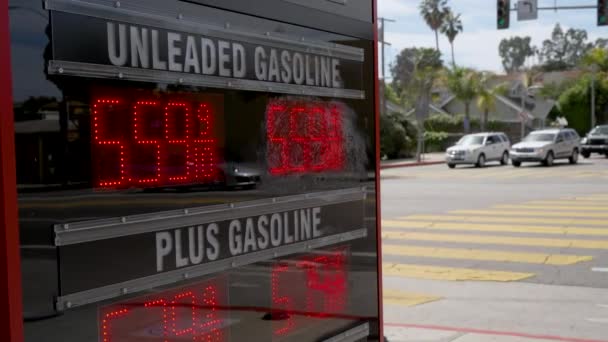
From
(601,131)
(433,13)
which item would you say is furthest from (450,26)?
(601,131)

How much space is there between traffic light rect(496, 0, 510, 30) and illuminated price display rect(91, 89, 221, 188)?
86.3ft

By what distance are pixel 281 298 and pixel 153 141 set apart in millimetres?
951

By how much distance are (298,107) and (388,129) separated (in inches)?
1626

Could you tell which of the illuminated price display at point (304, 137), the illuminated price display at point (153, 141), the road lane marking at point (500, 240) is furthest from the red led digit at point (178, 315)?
the road lane marking at point (500, 240)

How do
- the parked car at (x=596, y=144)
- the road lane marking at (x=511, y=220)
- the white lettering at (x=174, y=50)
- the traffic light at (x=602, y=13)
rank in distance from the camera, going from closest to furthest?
the white lettering at (x=174, y=50)
the road lane marking at (x=511, y=220)
the traffic light at (x=602, y=13)
the parked car at (x=596, y=144)

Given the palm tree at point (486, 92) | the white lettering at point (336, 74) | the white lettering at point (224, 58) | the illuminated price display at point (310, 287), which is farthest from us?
the palm tree at point (486, 92)

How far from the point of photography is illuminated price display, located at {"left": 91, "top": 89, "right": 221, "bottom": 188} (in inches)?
90.7

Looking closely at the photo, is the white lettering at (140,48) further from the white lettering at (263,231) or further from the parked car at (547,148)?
the parked car at (547,148)

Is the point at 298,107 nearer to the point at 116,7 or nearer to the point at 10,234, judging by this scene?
the point at 116,7

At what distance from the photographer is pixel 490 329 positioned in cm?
672

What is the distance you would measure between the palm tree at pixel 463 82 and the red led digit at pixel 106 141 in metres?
57.6

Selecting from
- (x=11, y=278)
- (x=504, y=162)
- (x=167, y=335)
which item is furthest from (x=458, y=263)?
(x=504, y=162)

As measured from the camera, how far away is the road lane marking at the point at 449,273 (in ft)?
30.0

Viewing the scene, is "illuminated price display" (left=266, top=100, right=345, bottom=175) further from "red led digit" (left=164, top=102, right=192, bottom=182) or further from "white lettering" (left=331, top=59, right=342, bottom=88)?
"red led digit" (left=164, top=102, right=192, bottom=182)
